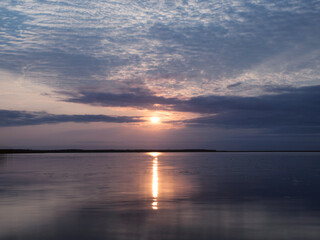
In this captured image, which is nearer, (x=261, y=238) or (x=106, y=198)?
(x=261, y=238)

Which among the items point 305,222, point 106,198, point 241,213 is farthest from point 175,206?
point 305,222

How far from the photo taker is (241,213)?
56.4 feet

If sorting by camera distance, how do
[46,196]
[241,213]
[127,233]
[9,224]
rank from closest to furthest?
[127,233] → [9,224] → [241,213] → [46,196]

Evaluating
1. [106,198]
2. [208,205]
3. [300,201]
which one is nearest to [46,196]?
[106,198]

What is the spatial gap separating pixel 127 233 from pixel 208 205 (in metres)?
7.68

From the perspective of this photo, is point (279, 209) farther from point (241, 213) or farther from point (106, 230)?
point (106, 230)

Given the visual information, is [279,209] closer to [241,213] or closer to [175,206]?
[241,213]

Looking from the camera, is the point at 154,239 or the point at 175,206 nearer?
the point at 154,239

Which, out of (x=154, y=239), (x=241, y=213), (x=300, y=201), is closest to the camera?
(x=154, y=239)

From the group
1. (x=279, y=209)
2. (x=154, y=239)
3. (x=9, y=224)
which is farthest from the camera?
(x=279, y=209)

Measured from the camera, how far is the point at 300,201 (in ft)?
69.7

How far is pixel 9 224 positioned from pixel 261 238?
1100cm

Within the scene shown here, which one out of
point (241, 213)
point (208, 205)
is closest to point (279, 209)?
point (241, 213)

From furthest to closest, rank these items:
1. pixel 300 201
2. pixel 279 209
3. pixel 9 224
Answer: pixel 300 201 → pixel 279 209 → pixel 9 224
